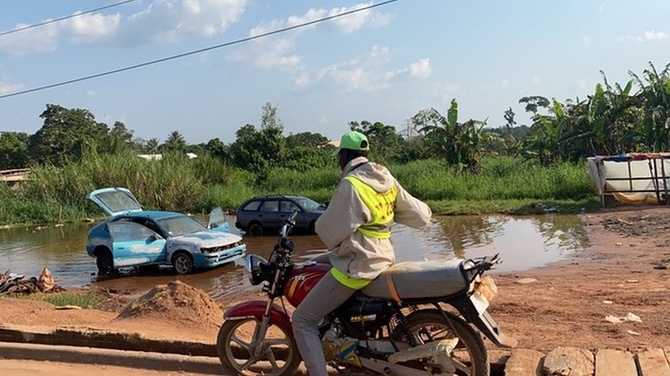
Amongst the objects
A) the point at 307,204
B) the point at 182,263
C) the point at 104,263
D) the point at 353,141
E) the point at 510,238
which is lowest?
the point at 510,238

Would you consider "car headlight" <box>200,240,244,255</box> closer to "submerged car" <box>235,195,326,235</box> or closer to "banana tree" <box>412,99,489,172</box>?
"submerged car" <box>235,195,326,235</box>

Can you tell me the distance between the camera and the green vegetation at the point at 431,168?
2944 centimetres

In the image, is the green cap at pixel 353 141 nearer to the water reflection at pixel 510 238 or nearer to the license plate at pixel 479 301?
the license plate at pixel 479 301

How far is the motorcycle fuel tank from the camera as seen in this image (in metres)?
4.85

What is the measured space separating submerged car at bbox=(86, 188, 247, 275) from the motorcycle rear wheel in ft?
37.6

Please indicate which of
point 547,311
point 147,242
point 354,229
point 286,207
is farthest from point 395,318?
point 286,207

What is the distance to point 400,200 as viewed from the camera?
4723mm

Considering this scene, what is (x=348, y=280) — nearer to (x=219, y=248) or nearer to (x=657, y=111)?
(x=219, y=248)

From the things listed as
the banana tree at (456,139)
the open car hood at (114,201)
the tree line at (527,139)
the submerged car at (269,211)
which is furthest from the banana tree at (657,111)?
the open car hood at (114,201)

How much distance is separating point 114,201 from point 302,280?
12492 mm

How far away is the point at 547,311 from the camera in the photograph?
25.5 ft

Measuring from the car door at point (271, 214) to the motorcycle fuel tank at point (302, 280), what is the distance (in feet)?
57.8

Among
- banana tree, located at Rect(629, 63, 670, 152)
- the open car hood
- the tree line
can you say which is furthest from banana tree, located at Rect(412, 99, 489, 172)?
the open car hood

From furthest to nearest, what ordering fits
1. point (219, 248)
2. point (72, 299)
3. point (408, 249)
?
point (408, 249)
point (219, 248)
point (72, 299)
